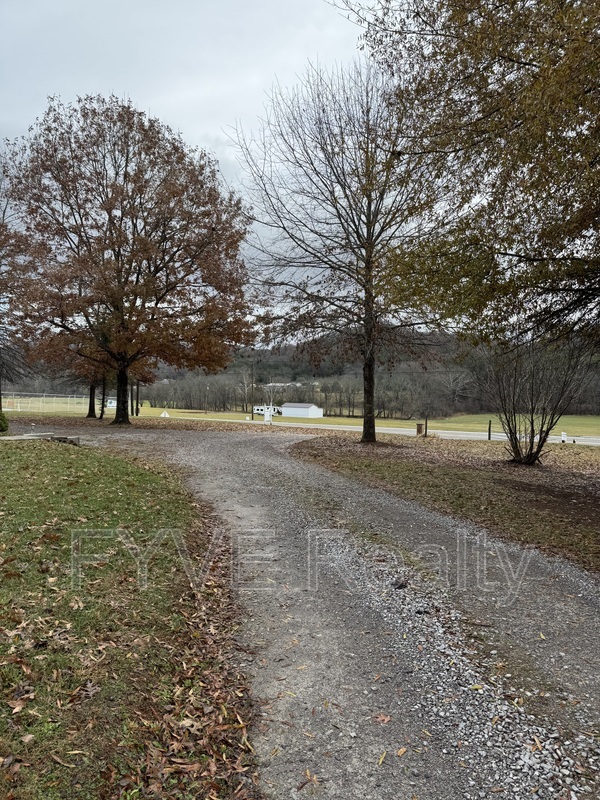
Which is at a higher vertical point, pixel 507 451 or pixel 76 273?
pixel 76 273

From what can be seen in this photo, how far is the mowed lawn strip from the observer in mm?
2166

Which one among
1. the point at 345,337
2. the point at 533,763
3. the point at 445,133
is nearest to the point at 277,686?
the point at 533,763

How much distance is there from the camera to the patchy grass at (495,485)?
20.1ft

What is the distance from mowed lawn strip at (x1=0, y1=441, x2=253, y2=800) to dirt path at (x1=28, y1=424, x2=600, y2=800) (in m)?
0.24

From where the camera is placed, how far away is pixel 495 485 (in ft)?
29.5

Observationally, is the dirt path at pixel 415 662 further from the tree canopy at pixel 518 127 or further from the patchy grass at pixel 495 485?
the tree canopy at pixel 518 127

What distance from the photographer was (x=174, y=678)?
2938mm

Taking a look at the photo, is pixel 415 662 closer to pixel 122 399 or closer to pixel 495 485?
pixel 495 485

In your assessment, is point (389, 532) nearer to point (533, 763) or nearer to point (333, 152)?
point (533, 763)

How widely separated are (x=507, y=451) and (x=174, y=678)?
12.6 m

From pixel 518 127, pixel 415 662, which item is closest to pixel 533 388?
pixel 518 127

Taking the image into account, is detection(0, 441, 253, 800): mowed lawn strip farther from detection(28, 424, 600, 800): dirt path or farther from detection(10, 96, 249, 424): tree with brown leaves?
detection(10, 96, 249, 424): tree with brown leaves

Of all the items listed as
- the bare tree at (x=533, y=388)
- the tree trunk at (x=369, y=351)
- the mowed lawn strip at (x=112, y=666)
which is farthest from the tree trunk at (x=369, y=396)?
the mowed lawn strip at (x=112, y=666)

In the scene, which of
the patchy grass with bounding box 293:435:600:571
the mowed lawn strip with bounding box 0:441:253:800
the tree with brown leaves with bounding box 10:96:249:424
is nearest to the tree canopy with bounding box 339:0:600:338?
the patchy grass with bounding box 293:435:600:571
